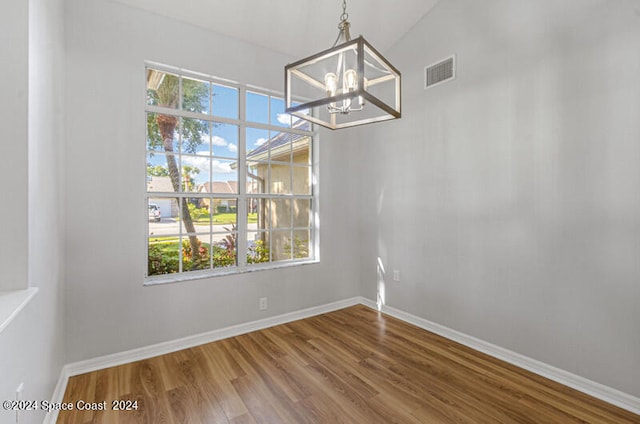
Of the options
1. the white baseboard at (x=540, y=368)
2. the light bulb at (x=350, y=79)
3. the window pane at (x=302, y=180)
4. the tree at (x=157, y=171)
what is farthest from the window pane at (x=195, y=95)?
the white baseboard at (x=540, y=368)

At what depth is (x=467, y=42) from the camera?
2896 millimetres

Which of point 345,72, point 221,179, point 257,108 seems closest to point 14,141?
point 345,72

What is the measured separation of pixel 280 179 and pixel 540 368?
3.00m

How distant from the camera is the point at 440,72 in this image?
3.13 m

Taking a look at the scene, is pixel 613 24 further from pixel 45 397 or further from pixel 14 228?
pixel 45 397

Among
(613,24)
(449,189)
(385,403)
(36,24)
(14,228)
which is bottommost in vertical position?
(385,403)

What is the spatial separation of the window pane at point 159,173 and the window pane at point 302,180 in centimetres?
134

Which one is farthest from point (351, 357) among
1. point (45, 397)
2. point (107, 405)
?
point (45, 397)

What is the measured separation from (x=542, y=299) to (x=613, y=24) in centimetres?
202

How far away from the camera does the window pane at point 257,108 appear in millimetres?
3303

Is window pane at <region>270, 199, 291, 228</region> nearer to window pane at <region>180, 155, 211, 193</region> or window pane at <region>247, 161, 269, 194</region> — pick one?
window pane at <region>247, 161, 269, 194</region>

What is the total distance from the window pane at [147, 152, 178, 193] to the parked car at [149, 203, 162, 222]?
148 mm

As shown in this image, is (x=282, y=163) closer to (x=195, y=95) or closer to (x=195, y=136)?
(x=195, y=136)

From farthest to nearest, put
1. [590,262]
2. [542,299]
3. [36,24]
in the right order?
[542,299] < [590,262] < [36,24]
